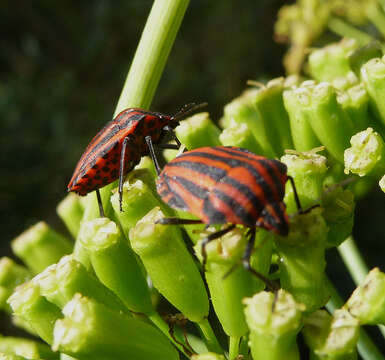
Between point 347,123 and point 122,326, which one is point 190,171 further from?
point 347,123

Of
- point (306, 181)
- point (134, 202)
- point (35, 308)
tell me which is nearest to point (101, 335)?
point (35, 308)

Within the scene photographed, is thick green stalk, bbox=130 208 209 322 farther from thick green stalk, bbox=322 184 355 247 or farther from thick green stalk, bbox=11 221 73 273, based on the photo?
thick green stalk, bbox=11 221 73 273

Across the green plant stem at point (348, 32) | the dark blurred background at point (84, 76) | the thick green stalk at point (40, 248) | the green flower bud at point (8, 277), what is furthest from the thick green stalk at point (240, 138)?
the dark blurred background at point (84, 76)

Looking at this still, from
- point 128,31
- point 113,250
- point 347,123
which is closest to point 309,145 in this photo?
point 347,123

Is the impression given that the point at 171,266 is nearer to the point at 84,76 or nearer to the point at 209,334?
the point at 209,334

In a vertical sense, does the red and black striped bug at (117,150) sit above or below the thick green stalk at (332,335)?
above

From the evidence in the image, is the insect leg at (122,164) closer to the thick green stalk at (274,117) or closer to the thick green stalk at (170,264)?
the thick green stalk at (170,264)
